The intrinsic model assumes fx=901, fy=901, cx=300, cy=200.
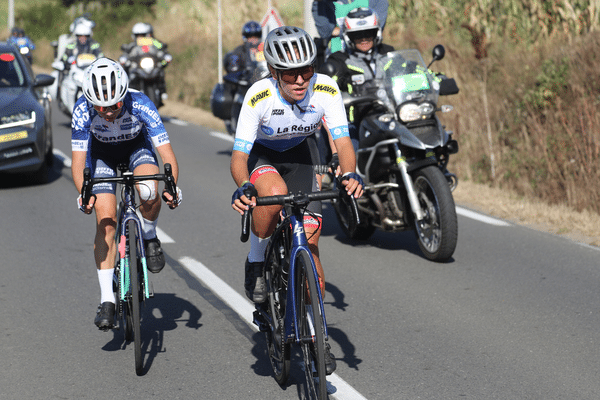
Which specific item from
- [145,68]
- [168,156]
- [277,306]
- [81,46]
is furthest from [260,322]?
[145,68]

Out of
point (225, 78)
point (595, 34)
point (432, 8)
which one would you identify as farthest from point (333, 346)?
point (432, 8)

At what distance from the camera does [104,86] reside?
5.57 meters

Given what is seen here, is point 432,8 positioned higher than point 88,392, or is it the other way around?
point 432,8

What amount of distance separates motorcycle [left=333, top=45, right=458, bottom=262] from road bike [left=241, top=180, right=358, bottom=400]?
296 cm

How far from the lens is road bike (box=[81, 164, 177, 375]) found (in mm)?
5422

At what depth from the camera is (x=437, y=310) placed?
680 cm

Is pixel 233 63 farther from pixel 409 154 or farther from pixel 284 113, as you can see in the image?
pixel 284 113

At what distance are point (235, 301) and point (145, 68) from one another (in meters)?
13.2

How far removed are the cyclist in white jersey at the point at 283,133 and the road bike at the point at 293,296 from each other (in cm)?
15

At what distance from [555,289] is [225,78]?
30.0ft

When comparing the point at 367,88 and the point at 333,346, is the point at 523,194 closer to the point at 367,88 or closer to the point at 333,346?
the point at 367,88

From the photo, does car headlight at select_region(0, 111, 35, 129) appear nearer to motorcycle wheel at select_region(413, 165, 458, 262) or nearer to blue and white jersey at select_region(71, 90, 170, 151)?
motorcycle wheel at select_region(413, 165, 458, 262)

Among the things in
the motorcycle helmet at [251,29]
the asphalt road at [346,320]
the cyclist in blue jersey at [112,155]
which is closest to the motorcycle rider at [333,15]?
the asphalt road at [346,320]

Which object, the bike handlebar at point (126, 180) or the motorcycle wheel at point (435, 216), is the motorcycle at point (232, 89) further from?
the bike handlebar at point (126, 180)
